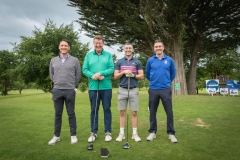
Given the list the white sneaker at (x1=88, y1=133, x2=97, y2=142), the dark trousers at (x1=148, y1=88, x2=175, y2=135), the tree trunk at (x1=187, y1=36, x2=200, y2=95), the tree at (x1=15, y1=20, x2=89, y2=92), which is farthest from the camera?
the tree at (x1=15, y1=20, x2=89, y2=92)

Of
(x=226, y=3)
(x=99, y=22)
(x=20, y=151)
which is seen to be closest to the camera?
(x=20, y=151)

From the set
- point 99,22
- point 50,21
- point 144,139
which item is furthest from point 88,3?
point 50,21

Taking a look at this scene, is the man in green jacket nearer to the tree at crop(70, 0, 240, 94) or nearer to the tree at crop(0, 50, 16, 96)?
the tree at crop(70, 0, 240, 94)

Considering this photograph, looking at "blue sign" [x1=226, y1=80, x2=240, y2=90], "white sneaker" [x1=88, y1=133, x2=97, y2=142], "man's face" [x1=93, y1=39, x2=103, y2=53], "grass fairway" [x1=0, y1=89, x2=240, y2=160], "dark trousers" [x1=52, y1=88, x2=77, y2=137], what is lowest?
"grass fairway" [x1=0, y1=89, x2=240, y2=160]

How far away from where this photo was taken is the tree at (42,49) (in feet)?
89.8

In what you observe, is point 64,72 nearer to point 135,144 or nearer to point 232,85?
point 135,144

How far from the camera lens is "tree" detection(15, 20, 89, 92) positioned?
89.8 feet

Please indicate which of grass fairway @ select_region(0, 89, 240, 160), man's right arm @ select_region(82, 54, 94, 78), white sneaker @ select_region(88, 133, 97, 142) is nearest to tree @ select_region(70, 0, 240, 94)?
grass fairway @ select_region(0, 89, 240, 160)

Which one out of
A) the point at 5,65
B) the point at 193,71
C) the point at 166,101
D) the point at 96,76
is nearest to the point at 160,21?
the point at 193,71

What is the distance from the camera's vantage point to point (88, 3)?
13836 millimetres

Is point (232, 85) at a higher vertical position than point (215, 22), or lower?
lower

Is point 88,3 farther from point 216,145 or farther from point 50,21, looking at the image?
point 50,21

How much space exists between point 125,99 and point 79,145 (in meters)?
1.26

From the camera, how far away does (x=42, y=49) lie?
1129 inches
